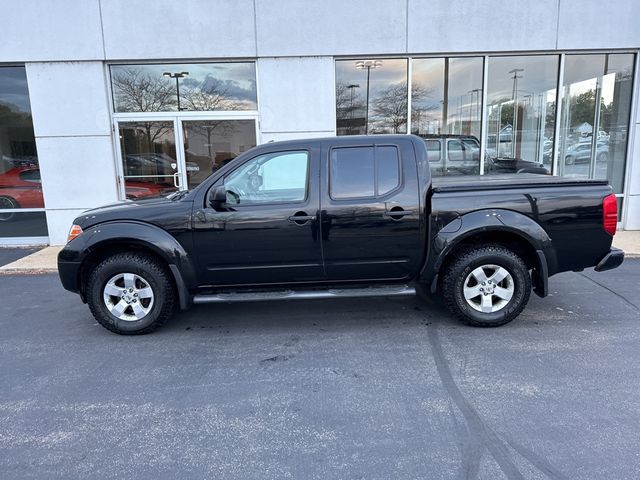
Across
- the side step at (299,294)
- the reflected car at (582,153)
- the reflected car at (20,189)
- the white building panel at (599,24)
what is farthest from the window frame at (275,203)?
the reflected car at (582,153)

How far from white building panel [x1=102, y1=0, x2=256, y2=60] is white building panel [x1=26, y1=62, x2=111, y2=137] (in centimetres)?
59

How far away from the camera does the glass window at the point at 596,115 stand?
9023mm

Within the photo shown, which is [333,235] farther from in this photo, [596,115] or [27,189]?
[596,115]

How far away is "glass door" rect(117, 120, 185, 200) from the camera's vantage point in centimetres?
890

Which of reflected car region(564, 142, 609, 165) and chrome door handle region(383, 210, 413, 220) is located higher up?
reflected car region(564, 142, 609, 165)

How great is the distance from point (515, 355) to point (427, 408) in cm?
124

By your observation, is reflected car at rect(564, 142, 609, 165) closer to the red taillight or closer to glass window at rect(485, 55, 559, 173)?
glass window at rect(485, 55, 559, 173)

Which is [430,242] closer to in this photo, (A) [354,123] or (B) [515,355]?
(B) [515,355]

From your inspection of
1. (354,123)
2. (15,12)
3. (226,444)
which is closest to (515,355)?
(226,444)

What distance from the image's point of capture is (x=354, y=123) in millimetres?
9133

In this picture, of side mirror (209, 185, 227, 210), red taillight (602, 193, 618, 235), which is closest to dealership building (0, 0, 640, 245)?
red taillight (602, 193, 618, 235)

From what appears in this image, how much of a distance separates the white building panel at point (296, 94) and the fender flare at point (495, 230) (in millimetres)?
4922

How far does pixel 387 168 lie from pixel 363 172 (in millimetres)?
245

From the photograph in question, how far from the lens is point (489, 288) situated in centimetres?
455
